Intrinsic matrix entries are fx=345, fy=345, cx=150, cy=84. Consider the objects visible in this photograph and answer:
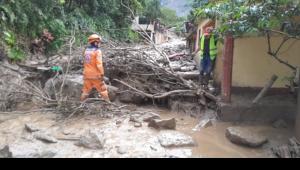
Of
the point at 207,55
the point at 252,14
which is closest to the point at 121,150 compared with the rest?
the point at 252,14

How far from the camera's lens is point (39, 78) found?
33.2ft

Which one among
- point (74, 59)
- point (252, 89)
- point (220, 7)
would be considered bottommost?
point (252, 89)

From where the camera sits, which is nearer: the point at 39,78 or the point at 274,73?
the point at 274,73

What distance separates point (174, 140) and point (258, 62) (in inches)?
134

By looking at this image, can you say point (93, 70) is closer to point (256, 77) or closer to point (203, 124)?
point (203, 124)

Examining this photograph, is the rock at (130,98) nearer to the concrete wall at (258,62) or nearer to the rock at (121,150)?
the concrete wall at (258,62)

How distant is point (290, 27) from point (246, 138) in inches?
85.2

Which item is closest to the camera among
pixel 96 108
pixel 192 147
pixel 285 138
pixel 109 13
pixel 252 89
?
pixel 192 147

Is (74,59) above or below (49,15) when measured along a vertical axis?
below

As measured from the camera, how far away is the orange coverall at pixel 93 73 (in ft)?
25.3

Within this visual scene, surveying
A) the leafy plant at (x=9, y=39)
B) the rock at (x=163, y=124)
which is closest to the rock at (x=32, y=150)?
the rock at (x=163, y=124)
